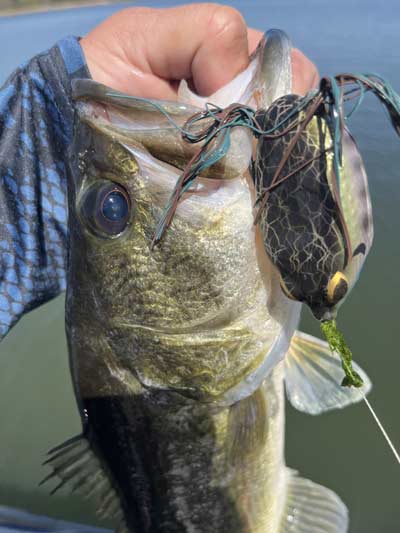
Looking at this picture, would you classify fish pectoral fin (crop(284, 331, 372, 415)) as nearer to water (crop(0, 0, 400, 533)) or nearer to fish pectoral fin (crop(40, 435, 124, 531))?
fish pectoral fin (crop(40, 435, 124, 531))

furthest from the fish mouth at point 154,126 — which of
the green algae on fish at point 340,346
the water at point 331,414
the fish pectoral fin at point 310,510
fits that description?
the water at point 331,414

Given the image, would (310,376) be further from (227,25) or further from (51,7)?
(51,7)

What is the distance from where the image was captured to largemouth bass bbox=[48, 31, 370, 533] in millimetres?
1362

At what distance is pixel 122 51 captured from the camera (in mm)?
1913

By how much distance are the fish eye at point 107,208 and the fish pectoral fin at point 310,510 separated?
1.24m

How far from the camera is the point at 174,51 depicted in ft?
5.76

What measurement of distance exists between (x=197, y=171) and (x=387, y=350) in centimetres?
319

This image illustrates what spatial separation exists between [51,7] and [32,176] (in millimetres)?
37901

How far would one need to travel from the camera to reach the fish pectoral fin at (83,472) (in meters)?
1.71

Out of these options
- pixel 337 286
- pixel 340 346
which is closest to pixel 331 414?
pixel 340 346

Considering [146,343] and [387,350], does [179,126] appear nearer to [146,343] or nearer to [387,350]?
[146,343]

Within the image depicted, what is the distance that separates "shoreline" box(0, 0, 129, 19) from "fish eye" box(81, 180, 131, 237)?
1234 inches

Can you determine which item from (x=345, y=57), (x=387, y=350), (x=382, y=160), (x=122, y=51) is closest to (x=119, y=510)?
(x=122, y=51)

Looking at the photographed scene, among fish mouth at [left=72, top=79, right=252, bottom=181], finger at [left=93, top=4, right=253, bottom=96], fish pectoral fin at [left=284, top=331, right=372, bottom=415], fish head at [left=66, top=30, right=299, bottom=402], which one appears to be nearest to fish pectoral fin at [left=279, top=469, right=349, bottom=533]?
fish pectoral fin at [left=284, top=331, right=372, bottom=415]
